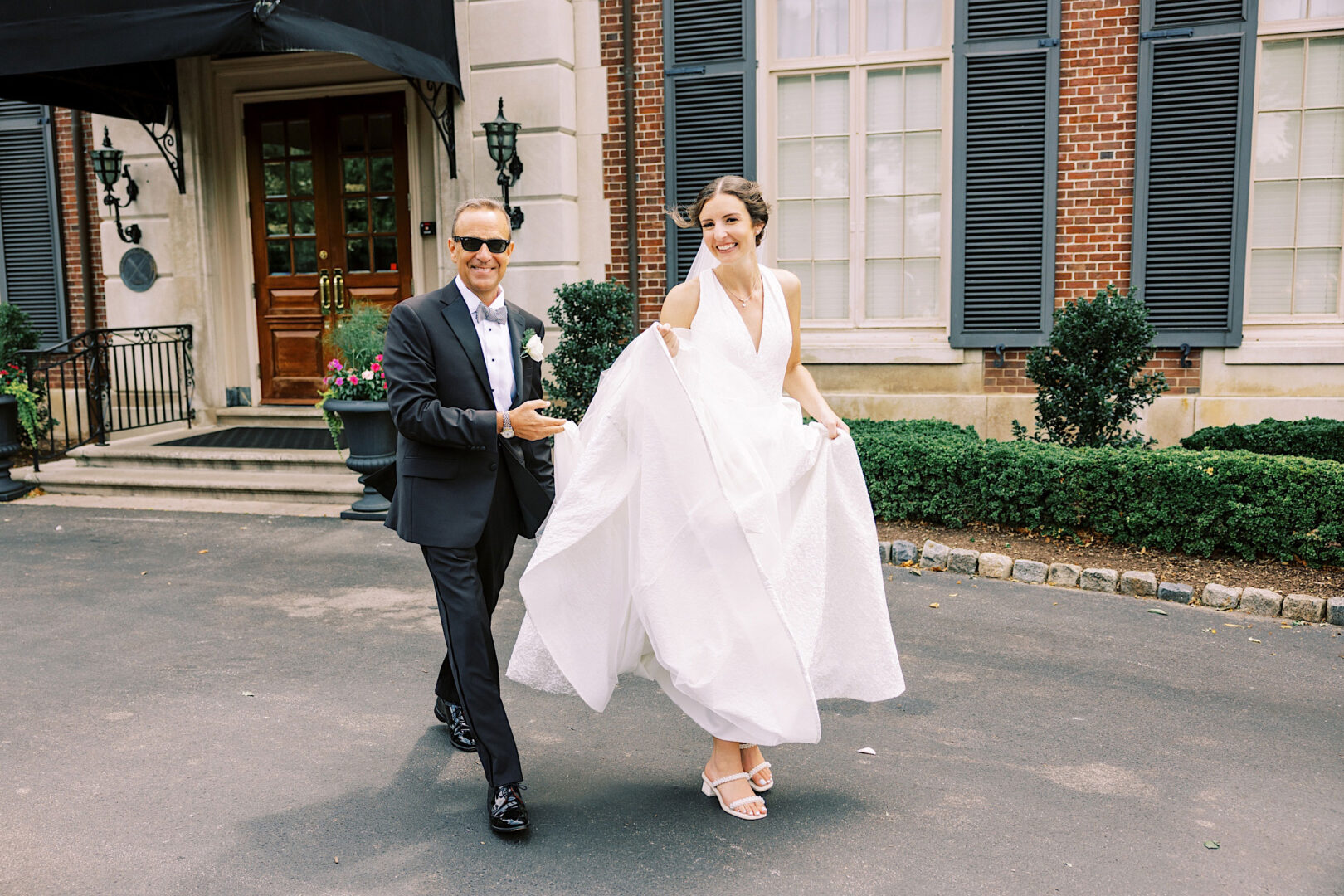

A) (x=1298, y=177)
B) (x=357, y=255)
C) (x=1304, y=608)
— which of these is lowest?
(x=1304, y=608)

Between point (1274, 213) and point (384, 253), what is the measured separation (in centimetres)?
821

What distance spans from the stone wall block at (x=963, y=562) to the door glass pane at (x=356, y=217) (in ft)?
23.4

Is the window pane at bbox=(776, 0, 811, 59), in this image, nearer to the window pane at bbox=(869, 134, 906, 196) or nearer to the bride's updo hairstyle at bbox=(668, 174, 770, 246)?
the window pane at bbox=(869, 134, 906, 196)

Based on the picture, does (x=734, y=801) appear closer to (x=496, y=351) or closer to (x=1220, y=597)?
(x=496, y=351)

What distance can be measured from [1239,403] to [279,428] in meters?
8.86

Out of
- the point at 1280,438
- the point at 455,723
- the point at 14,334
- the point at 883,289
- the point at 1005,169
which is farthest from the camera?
the point at 14,334

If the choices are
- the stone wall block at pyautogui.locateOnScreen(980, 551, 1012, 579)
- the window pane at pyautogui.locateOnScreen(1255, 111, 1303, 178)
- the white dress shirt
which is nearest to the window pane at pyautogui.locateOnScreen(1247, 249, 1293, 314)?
the window pane at pyautogui.locateOnScreen(1255, 111, 1303, 178)

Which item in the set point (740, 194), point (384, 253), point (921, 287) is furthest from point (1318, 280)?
point (384, 253)

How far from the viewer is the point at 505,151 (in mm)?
9594

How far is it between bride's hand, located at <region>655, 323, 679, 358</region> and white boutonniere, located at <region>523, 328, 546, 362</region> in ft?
1.37

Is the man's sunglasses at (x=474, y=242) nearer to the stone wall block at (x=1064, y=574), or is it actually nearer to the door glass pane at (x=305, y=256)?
the stone wall block at (x=1064, y=574)

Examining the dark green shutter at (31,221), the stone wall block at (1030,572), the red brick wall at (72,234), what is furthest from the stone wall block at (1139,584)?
the dark green shutter at (31,221)

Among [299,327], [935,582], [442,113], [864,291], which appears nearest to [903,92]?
[864,291]

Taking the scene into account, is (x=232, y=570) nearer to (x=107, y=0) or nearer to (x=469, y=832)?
(x=469, y=832)
